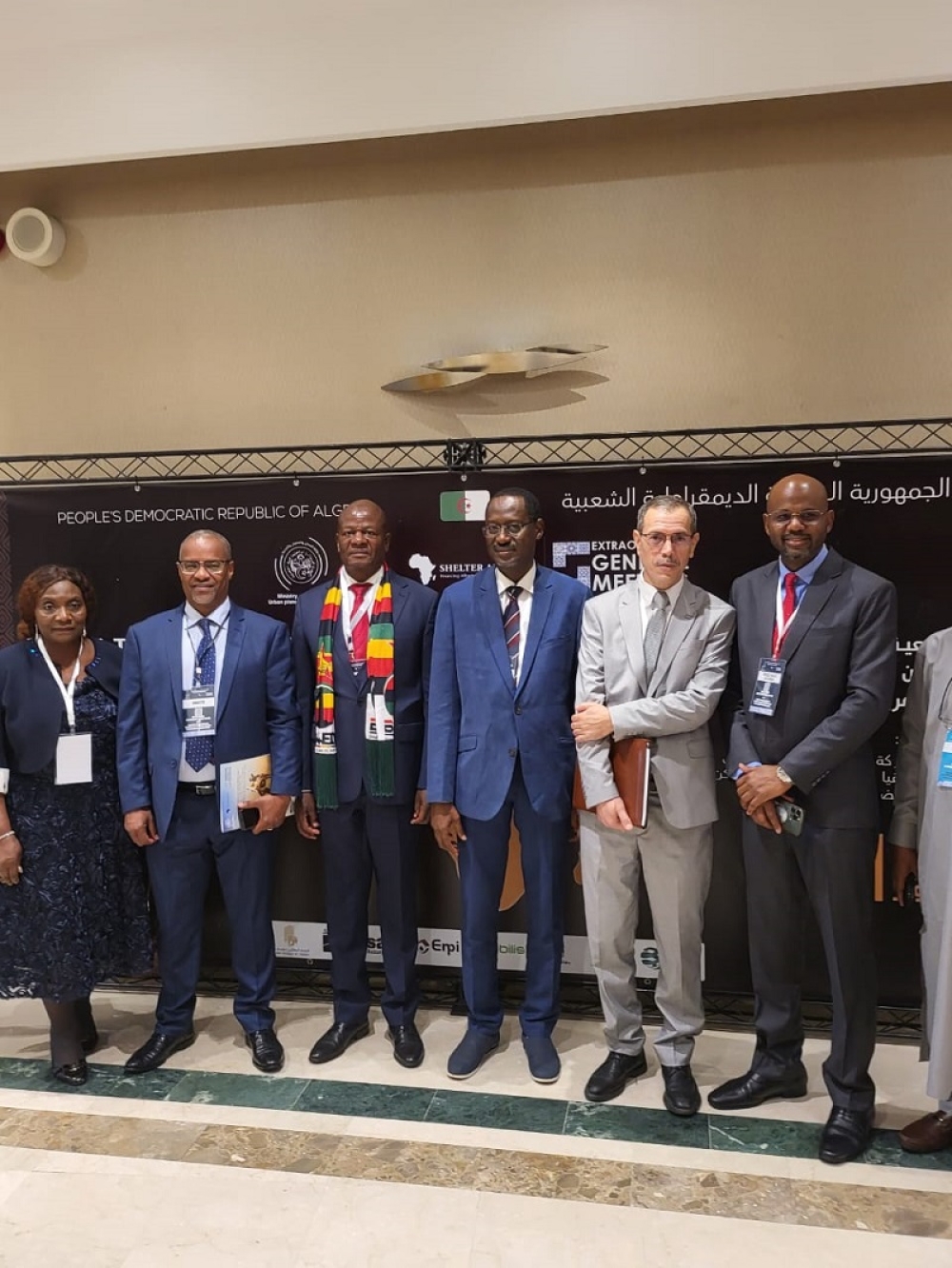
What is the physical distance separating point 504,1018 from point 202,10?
3914mm

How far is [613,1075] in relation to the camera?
10.3ft

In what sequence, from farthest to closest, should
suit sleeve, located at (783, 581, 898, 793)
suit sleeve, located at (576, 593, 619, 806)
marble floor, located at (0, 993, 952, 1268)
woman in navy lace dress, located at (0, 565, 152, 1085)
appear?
woman in navy lace dress, located at (0, 565, 152, 1085) < suit sleeve, located at (576, 593, 619, 806) < suit sleeve, located at (783, 581, 898, 793) < marble floor, located at (0, 993, 952, 1268)

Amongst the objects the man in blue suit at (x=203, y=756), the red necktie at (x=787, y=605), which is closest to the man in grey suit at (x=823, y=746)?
the red necktie at (x=787, y=605)

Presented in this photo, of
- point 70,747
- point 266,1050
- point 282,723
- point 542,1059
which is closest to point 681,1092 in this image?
point 542,1059

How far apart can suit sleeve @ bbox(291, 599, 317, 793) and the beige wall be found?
46.3 inches

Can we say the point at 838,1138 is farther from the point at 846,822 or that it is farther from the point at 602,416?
the point at 602,416

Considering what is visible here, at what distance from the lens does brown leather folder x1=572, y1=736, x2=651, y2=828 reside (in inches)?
114

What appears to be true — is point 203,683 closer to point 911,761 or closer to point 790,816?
point 790,816

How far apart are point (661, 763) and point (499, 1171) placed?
1.24 m

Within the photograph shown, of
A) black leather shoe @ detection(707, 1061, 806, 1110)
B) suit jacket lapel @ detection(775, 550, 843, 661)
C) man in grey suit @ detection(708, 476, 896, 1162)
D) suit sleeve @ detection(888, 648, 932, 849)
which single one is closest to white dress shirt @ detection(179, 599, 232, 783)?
man in grey suit @ detection(708, 476, 896, 1162)

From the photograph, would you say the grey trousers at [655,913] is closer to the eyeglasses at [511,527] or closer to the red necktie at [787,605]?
the red necktie at [787,605]

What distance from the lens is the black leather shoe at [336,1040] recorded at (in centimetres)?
337

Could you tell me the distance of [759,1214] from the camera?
2547 mm

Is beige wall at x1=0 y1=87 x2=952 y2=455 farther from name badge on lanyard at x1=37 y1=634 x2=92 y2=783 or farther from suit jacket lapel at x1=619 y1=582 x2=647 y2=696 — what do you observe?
name badge on lanyard at x1=37 y1=634 x2=92 y2=783
